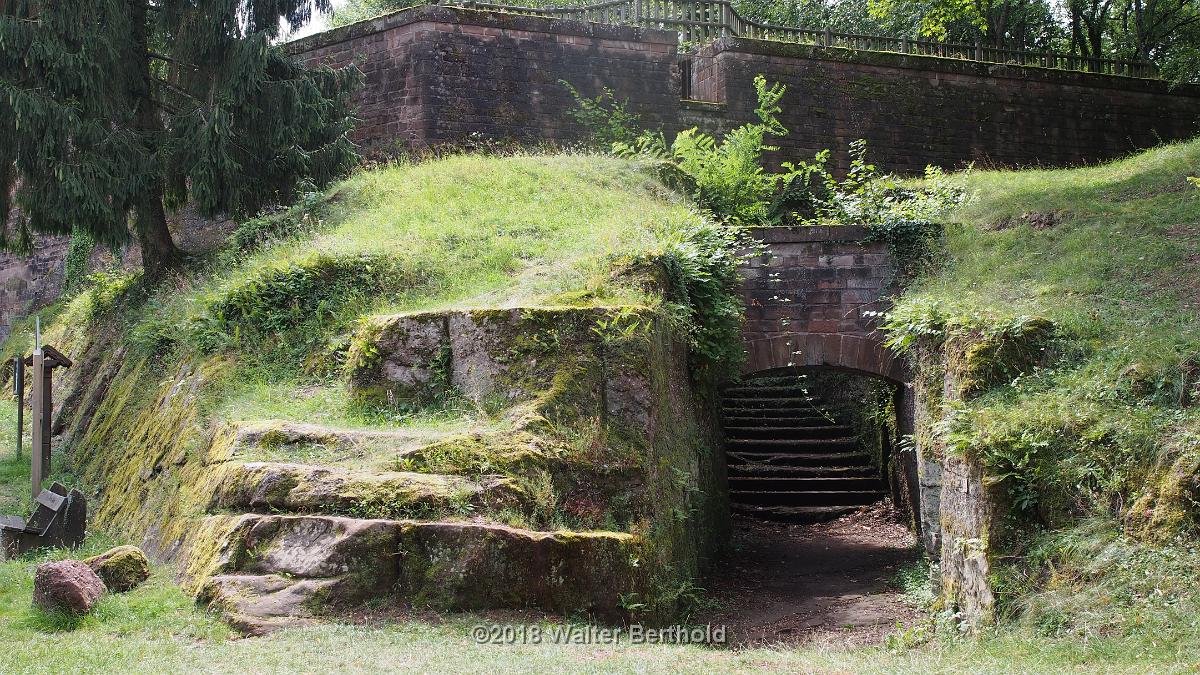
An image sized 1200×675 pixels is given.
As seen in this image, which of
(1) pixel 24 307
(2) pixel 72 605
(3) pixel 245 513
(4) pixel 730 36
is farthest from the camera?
(1) pixel 24 307

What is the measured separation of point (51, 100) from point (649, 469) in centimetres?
883

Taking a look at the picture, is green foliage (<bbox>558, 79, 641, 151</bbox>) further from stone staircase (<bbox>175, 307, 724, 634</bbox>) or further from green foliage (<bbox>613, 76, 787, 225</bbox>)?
stone staircase (<bbox>175, 307, 724, 634</bbox>)

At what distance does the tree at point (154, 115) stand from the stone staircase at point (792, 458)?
24.9ft

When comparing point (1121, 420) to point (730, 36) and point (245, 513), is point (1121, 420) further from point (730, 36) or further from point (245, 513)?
point (730, 36)

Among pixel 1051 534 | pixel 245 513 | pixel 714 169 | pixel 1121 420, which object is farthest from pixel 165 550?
pixel 714 169

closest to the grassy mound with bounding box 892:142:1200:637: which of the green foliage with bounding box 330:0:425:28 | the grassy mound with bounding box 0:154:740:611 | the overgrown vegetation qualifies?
the overgrown vegetation

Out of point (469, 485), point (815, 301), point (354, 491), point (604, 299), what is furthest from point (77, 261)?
point (469, 485)

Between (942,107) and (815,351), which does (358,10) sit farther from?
(815,351)

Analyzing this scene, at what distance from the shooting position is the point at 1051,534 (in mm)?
8266

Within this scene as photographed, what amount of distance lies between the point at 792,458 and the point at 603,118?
20.1ft

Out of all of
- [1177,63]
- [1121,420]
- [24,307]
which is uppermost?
[1177,63]

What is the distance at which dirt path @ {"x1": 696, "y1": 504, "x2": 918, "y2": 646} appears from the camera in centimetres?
987

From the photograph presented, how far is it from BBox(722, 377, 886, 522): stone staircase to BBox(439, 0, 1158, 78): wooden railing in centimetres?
616

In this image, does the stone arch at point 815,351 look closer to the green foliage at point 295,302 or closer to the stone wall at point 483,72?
the green foliage at point 295,302
